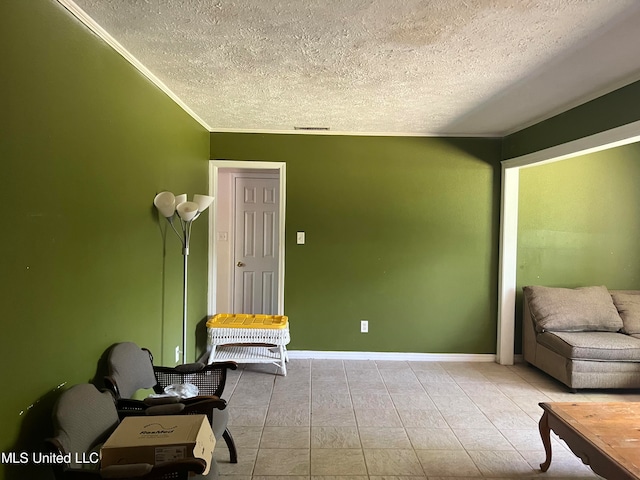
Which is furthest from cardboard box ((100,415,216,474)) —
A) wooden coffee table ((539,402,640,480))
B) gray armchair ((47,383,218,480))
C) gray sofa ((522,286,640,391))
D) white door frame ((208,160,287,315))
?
gray sofa ((522,286,640,391))

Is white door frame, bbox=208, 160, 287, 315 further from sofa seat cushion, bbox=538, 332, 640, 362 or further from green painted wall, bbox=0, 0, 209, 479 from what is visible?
sofa seat cushion, bbox=538, 332, 640, 362

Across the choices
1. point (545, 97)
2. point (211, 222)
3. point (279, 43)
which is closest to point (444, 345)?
point (545, 97)

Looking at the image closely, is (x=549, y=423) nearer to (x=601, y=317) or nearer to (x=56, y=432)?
(x=601, y=317)

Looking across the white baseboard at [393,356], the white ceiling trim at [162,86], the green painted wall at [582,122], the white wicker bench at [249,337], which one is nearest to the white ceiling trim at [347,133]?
the white ceiling trim at [162,86]

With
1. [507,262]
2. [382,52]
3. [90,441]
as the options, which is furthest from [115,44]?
[507,262]

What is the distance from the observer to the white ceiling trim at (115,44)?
5.42 ft

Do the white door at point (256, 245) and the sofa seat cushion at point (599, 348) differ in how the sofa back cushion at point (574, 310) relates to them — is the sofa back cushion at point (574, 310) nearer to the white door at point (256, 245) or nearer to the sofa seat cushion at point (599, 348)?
the sofa seat cushion at point (599, 348)

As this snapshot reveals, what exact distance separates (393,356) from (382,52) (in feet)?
9.71

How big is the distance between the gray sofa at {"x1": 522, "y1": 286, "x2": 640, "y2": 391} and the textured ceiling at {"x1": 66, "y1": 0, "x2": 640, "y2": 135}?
1775 millimetres

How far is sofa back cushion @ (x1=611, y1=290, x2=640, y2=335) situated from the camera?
3459 mm

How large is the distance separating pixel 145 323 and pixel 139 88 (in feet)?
4.87

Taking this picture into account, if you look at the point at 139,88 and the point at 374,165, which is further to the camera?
the point at 374,165

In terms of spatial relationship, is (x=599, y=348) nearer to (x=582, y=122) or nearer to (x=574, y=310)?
(x=574, y=310)

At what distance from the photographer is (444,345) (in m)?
3.96
